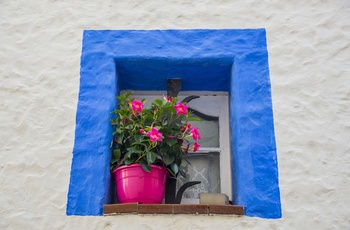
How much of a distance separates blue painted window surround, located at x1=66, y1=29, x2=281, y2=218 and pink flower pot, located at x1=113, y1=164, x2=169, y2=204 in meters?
0.09

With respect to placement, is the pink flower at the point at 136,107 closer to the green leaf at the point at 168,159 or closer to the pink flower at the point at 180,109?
the pink flower at the point at 180,109

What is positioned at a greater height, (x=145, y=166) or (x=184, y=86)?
(x=184, y=86)

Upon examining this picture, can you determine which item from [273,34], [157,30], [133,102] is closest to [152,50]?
[157,30]

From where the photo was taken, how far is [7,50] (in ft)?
11.4

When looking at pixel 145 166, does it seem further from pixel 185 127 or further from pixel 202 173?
pixel 202 173

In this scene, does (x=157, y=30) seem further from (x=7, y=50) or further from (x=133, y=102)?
(x=7, y=50)

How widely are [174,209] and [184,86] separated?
3.36ft

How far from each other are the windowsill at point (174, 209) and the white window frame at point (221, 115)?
13.6 inches

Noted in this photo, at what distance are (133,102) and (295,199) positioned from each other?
1.11 metres

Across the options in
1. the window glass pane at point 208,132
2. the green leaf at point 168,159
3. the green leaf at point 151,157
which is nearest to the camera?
the green leaf at point 151,157

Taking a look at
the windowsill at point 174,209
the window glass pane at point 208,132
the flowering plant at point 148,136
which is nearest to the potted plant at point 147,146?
the flowering plant at point 148,136

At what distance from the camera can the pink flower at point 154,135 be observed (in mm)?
2986

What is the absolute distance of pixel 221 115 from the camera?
11.6 ft

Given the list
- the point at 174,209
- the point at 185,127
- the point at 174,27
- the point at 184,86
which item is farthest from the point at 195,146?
the point at 174,27
